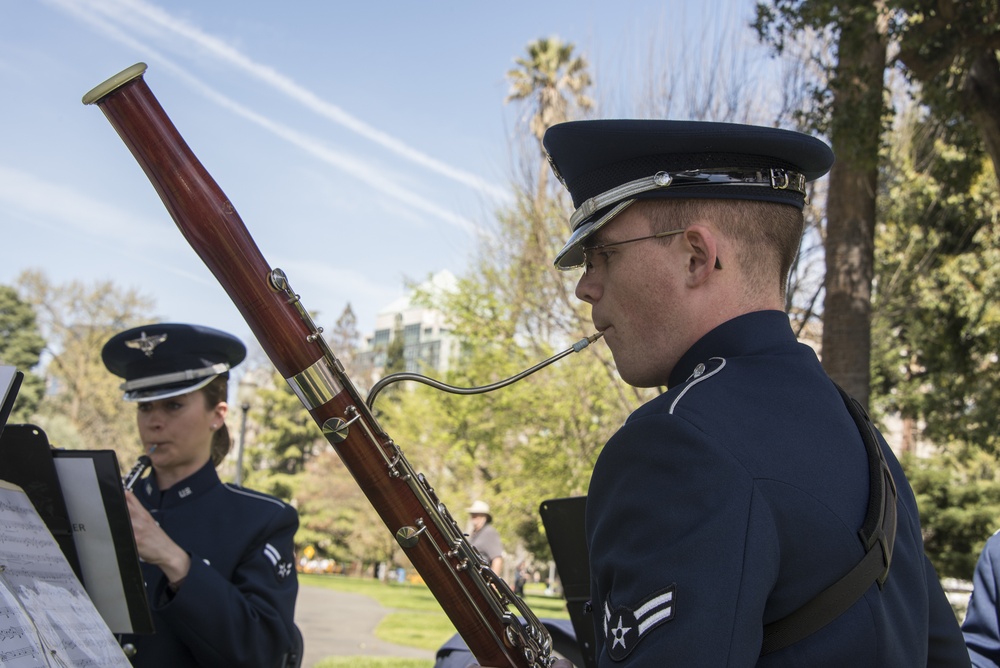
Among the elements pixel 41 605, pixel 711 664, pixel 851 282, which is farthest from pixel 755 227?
pixel 851 282

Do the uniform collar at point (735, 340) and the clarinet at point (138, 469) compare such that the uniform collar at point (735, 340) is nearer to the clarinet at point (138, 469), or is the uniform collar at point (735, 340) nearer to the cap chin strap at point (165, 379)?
the cap chin strap at point (165, 379)

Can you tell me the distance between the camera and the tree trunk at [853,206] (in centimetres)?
784

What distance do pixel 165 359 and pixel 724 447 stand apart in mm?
2774

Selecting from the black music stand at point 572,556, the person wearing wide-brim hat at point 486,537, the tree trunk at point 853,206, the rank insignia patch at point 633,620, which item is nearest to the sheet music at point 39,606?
the rank insignia patch at point 633,620

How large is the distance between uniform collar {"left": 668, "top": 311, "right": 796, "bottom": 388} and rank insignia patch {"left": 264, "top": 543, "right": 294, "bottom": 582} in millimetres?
2232

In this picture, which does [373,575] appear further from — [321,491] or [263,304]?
[263,304]

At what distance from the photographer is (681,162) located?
1788 millimetres

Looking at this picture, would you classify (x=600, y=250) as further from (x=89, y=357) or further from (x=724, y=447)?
(x=89, y=357)

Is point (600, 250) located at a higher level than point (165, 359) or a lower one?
higher

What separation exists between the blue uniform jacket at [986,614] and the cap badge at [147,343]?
10.0 feet

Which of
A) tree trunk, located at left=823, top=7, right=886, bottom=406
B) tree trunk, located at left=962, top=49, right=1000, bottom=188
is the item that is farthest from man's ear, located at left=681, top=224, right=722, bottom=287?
tree trunk, located at left=962, top=49, right=1000, bottom=188

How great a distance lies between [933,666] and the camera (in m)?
1.85

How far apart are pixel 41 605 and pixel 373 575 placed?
4881 cm

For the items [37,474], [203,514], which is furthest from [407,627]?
[37,474]
